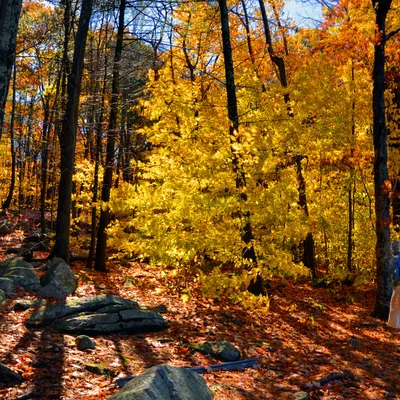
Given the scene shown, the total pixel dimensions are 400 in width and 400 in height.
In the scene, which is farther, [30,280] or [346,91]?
[346,91]

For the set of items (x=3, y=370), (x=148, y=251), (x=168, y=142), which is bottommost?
(x=3, y=370)

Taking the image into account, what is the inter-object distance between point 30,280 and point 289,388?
6064mm

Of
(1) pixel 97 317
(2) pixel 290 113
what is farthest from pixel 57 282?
(2) pixel 290 113

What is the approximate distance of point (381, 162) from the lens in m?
10.3

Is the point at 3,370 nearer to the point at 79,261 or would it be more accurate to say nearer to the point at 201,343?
the point at 201,343

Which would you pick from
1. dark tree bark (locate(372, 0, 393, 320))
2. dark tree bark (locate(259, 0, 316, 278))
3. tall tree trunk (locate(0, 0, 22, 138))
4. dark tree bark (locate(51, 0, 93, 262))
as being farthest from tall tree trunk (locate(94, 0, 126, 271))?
tall tree trunk (locate(0, 0, 22, 138))

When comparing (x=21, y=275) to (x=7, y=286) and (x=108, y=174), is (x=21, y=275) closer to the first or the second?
(x=7, y=286)

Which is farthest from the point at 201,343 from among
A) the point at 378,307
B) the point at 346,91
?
the point at 346,91

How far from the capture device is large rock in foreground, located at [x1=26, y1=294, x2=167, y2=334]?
678 centimetres

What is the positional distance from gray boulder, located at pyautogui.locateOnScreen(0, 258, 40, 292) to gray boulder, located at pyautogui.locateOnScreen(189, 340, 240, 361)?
4.15m

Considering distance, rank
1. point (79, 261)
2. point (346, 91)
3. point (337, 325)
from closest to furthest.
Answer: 1. point (337, 325)
2. point (346, 91)
3. point (79, 261)

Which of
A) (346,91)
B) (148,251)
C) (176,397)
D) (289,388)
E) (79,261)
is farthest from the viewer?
(79,261)

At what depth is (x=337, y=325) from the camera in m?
10.1

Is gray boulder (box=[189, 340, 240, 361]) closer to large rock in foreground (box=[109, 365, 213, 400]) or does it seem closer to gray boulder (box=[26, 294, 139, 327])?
gray boulder (box=[26, 294, 139, 327])
